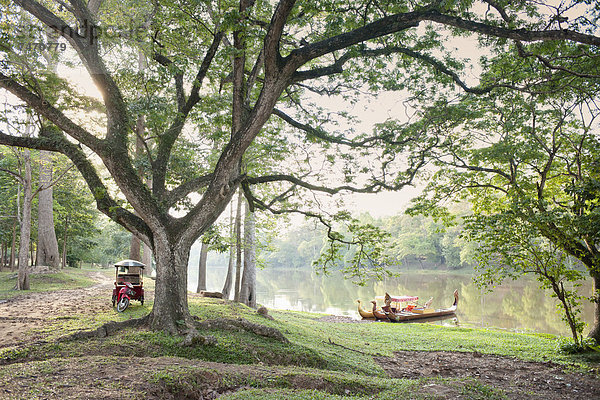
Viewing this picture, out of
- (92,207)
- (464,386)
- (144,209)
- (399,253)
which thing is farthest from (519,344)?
(399,253)

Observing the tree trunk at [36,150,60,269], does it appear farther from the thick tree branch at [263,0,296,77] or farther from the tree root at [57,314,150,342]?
the thick tree branch at [263,0,296,77]

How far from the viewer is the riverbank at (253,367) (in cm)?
429

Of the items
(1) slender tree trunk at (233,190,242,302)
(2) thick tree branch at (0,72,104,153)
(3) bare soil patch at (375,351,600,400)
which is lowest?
(3) bare soil patch at (375,351,600,400)

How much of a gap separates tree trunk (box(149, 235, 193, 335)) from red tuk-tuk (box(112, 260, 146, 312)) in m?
3.36

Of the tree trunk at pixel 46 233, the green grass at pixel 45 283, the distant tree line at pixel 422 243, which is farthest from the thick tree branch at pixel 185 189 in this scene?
the distant tree line at pixel 422 243

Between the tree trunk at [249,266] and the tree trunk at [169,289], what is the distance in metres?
7.40

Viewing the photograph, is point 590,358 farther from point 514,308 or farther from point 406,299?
point 514,308

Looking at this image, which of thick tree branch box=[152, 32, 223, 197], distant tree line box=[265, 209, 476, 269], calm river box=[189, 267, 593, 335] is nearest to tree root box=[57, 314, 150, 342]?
thick tree branch box=[152, 32, 223, 197]

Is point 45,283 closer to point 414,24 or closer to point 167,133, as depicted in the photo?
point 167,133

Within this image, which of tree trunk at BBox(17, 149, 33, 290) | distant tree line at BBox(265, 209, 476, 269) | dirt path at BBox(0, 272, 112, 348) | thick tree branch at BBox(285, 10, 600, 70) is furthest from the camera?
distant tree line at BBox(265, 209, 476, 269)

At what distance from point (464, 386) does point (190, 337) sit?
4265 millimetres

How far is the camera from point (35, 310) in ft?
30.7

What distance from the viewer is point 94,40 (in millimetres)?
7000

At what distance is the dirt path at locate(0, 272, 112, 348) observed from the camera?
21.8ft
